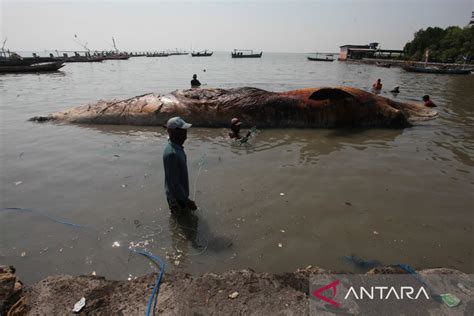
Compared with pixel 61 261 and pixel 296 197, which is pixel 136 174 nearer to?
pixel 61 261

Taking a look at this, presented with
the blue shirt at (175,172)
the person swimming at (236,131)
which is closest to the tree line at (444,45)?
the person swimming at (236,131)

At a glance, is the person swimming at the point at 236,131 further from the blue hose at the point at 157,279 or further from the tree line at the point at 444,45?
the tree line at the point at 444,45

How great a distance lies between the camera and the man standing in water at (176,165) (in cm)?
376

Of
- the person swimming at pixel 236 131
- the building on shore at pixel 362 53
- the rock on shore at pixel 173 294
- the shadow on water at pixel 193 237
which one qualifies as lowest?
the shadow on water at pixel 193 237

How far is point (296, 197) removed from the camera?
15.8ft

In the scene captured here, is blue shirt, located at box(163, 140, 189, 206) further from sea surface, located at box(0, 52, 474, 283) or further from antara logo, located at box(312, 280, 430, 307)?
antara logo, located at box(312, 280, 430, 307)

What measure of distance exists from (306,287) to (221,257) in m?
1.21

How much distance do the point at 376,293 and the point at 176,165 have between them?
2.80m

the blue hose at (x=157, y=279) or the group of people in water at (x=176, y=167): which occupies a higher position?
the group of people in water at (x=176, y=167)

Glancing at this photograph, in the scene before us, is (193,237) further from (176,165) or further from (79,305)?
(79,305)

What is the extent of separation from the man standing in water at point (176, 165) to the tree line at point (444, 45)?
5697 centimetres

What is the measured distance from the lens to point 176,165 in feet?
12.6

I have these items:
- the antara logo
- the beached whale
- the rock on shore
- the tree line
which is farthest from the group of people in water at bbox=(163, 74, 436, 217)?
the tree line

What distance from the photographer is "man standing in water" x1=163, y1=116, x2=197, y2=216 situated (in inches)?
148
